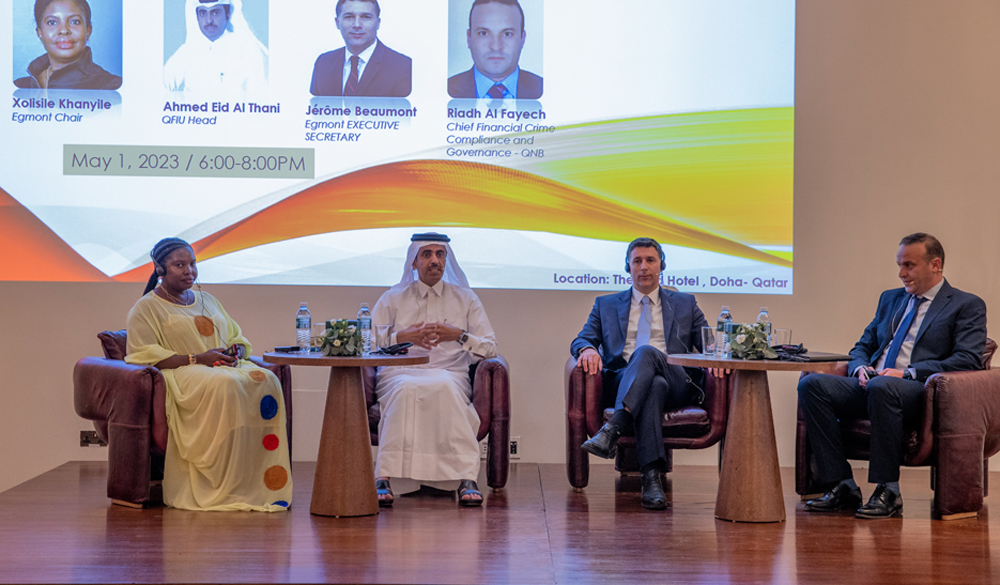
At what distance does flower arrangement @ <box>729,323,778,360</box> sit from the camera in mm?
3842

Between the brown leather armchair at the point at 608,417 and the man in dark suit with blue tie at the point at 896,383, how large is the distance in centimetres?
40

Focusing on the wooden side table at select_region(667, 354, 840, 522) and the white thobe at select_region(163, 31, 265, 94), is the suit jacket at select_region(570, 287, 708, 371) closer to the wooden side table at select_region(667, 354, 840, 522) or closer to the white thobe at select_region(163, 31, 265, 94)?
the wooden side table at select_region(667, 354, 840, 522)

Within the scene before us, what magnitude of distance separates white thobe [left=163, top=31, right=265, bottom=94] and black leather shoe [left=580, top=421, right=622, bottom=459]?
286 centimetres

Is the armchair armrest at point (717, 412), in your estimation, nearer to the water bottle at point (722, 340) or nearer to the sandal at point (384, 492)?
the water bottle at point (722, 340)

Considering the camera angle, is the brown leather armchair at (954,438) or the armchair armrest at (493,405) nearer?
the brown leather armchair at (954,438)

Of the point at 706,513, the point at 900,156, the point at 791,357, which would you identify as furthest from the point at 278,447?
the point at 900,156

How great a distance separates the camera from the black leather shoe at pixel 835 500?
411 centimetres

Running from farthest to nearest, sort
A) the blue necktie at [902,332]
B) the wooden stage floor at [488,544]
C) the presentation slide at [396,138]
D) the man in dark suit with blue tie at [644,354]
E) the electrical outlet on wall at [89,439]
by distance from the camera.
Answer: the electrical outlet on wall at [89,439], the presentation slide at [396,138], the blue necktie at [902,332], the man in dark suit with blue tie at [644,354], the wooden stage floor at [488,544]

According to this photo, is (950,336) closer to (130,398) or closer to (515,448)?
(515,448)

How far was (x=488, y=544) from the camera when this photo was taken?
3.41m

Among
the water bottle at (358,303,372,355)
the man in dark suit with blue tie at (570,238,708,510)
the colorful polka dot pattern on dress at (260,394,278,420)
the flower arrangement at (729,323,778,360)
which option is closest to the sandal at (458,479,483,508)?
the man in dark suit with blue tie at (570,238,708,510)

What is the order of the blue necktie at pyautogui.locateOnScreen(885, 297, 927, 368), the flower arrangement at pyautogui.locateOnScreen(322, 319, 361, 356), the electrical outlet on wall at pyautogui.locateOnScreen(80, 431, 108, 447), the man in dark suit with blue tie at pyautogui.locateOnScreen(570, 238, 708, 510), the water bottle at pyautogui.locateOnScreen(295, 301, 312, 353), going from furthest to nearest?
1. the electrical outlet on wall at pyautogui.locateOnScreen(80, 431, 108, 447)
2. the blue necktie at pyautogui.locateOnScreen(885, 297, 927, 368)
3. the man in dark suit with blue tie at pyautogui.locateOnScreen(570, 238, 708, 510)
4. the water bottle at pyautogui.locateOnScreen(295, 301, 312, 353)
5. the flower arrangement at pyautogui.locateOnScreen(322, 319, 361, 356)

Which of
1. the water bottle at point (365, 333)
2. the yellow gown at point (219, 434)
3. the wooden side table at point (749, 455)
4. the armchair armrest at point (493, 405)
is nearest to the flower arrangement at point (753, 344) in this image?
the wooden side table at point (749, 455)

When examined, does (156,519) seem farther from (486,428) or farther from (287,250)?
(287,250)
